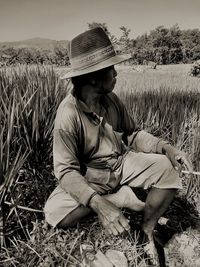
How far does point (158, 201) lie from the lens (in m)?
2.19

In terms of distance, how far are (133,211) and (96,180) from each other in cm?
34

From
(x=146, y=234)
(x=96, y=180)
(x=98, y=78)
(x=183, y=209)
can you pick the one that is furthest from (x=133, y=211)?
(x=98, y=78)

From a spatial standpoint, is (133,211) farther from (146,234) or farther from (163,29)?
(163,29)

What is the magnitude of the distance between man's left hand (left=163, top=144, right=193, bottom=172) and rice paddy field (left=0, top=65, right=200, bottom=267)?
0.42m

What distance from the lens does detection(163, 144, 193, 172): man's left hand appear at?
2197 mm

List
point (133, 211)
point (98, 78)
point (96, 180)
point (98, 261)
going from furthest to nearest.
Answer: point (133, 211)
point (96, 180)
point (98, 78)
point (98, 261)

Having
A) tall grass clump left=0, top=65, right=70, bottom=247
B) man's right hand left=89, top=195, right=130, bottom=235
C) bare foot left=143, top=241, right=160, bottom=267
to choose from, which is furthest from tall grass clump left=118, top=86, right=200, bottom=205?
man's right hand left=89, top=195, right=130, bottom=235

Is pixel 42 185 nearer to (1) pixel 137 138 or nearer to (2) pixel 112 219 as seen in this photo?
(1) pixel 137 138

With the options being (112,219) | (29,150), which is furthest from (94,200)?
(29,150)

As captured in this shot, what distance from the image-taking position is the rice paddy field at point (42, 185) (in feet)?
6.69

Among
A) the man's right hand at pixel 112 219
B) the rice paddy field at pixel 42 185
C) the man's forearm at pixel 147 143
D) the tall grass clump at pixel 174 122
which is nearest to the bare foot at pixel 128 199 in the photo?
the rice paddy field at pixel 42 185

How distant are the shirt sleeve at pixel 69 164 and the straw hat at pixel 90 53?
0.25m

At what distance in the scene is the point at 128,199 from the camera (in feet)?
7.48

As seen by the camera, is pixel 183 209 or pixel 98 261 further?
pixel 183 209
